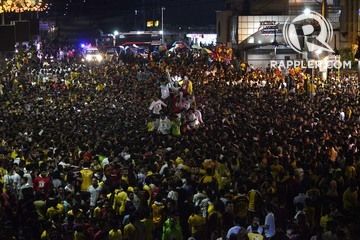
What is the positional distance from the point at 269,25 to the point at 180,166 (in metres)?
33.3

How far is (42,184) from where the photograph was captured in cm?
1248

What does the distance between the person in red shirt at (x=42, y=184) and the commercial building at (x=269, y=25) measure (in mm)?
29091

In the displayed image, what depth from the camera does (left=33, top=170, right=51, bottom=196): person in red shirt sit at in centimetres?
1232

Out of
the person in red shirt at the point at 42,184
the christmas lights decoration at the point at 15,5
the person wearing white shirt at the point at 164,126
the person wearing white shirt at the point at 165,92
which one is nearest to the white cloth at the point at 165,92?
the person wearing white shirt at the point at 165,92

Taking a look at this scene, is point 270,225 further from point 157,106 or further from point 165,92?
point 165,92

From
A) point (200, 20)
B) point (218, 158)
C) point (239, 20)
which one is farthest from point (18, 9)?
point (200, 20)

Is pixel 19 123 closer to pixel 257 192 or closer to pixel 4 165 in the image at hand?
pixel 4 165

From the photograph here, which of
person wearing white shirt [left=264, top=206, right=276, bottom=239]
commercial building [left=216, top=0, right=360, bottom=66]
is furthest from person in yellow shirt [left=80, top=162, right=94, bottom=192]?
commercial building [left=216, top=0, right=360, bottom=66]

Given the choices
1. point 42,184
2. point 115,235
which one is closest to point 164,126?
point 42,184

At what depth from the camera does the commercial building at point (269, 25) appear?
4009 centimetres

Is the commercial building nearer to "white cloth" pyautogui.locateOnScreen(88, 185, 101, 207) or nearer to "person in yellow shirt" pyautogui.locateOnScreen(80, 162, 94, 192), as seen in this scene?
"person in yellow shirt" pyautogui.locateOnScreen(80, 162, 94, 192)

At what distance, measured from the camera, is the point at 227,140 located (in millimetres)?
16734

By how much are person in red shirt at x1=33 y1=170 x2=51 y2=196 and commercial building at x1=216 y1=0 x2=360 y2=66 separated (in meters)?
29.1

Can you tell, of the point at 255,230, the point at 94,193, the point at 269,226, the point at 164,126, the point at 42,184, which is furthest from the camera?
the point at 164,126
